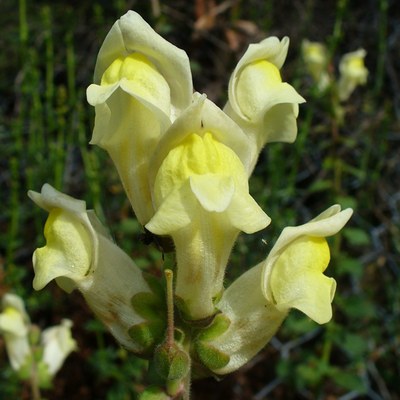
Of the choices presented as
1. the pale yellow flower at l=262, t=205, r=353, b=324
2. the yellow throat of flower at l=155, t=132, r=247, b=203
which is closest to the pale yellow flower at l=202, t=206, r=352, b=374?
the pale yellow flower at l=262, t=205, r=353, b=324

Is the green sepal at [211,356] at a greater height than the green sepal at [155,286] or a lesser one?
lesser

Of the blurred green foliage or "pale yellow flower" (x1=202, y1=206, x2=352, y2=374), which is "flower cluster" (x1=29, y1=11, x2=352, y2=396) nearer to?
"pale yellow flower" (x1=202, y1=206, x2=352, y2=374)

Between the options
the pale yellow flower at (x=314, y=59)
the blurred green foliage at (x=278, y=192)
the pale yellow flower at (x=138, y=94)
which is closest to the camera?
the pale yellow flower at (x=138, y=94)

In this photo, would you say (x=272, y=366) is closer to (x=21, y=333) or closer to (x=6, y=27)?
(x=21, y=333)

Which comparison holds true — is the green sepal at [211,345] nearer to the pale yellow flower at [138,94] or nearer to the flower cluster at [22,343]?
the pale yellow flower at [138,94]

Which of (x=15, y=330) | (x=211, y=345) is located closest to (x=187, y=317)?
(x=211, y=345)

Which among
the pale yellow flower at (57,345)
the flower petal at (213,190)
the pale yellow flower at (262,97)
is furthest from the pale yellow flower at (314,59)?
the flower petal at (213,190)
